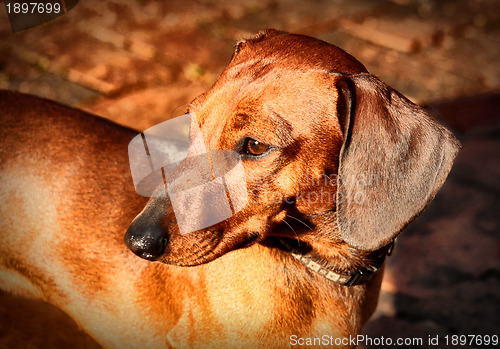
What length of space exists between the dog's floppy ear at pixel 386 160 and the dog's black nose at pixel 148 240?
27.4 inches

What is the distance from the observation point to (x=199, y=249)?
6.88ft

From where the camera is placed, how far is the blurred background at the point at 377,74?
381cm

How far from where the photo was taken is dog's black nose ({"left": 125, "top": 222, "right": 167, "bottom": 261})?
2.03 metres

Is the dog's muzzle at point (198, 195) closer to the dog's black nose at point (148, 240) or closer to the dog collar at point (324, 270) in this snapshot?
the dog's black nose at point (148, 240)

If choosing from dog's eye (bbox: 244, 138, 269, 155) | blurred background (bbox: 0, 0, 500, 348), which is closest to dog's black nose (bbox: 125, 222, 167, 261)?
dog's eye (bbox: 244, 138, 269, 155)

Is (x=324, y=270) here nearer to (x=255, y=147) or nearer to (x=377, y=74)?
(x=255, y=147)

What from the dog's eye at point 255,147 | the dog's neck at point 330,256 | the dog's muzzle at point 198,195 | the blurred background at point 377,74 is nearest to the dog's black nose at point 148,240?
the dog's muzzle at point 198,195

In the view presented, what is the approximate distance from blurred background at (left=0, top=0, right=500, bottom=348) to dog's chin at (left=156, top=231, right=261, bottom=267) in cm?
162

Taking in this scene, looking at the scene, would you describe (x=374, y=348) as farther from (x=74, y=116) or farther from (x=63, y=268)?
(x=74, y=116)

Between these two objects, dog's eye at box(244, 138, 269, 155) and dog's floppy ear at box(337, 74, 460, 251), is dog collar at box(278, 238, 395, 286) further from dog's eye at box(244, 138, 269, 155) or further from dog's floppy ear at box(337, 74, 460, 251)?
dog's eye at box(244, 138, 269, 155)

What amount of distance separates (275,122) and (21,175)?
61.9 inches

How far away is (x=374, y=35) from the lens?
6012 mm

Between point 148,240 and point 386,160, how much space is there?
0.94 metres

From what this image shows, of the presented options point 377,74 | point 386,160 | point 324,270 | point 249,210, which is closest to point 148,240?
point 249,210
